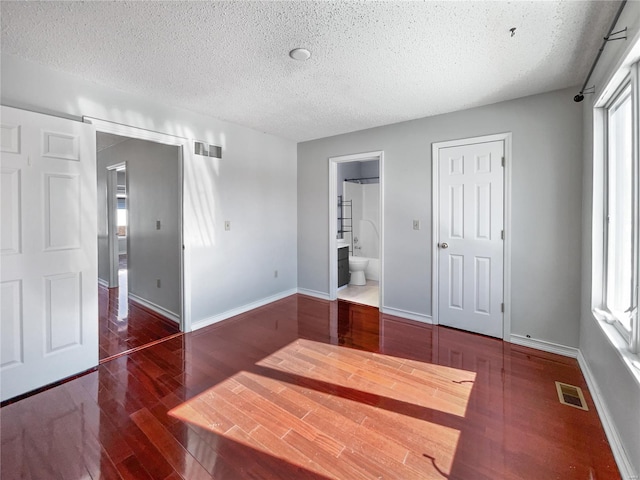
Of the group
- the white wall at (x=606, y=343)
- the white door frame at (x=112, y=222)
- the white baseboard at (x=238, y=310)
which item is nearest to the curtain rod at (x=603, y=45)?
the white wall at (x=606, y=343)

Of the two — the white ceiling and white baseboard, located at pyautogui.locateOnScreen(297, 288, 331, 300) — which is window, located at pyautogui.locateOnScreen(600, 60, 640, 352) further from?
white baseboard, located at pyautogui.locateOnScreen(297, 288, 331, 300)

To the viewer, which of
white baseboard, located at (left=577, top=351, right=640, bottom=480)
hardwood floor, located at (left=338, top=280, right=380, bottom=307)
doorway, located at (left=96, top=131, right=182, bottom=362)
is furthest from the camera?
hardwood floor, located at (left=338, top=280, right=380, bottom=307)

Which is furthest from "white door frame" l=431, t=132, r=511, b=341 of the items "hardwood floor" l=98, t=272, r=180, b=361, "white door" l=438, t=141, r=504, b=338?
"hardwood floor" l=98, t=272, r=180, b=361

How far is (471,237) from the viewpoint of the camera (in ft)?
10.5

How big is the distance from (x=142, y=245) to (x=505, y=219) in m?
4.45

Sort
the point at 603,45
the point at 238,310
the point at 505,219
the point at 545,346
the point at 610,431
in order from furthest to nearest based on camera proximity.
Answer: the point at 238,310 < the point at 505,219 < the point at 545,346 < the point at 603,45 < the point at 610,431

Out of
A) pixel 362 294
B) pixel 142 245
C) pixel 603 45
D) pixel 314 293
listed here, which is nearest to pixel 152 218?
pixel 142 245

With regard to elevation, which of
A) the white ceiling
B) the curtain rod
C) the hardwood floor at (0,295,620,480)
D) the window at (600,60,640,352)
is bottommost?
the hardwood floor at (0,295,620,480)

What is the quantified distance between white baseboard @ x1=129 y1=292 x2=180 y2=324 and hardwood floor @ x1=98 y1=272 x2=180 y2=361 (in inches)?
1.7

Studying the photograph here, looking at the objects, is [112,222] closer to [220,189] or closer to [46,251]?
[220,189]

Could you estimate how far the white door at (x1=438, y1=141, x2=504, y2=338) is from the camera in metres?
3.03

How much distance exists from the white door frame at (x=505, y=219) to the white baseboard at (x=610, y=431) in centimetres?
78

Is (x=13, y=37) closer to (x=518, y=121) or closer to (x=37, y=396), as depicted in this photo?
(x=37, y=396)

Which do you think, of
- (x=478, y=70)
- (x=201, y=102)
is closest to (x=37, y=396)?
(x=201, y=102)
